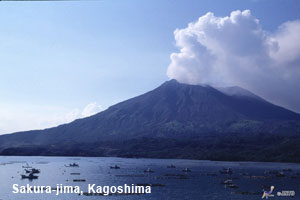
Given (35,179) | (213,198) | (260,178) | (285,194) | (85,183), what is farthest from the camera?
(260,178)

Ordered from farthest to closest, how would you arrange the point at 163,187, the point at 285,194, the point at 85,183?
the point at 85,183 → the point at 163,187 → the point at 285,194

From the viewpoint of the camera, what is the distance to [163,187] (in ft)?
291

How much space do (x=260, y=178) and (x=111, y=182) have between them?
Answer: 46.5 m

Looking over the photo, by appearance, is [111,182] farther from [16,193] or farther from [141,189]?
[16,193]

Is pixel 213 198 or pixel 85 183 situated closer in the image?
pixel 213 198

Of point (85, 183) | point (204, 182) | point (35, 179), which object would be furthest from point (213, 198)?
point (35, 179)

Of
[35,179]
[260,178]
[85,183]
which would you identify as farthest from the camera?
Result: [260,178]

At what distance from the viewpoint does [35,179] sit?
10744cm

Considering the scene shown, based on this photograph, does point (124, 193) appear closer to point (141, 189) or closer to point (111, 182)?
point (141, 189)

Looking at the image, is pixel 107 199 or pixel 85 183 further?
pixel 85 183

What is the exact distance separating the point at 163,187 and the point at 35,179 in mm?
40309

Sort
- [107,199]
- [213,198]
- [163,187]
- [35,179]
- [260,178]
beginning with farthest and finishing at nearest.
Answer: [260,178] < [35,179] < [163,187] < [213,198] < [107,199]

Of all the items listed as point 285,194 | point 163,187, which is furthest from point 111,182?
point 285,194

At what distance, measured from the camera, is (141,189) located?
271 feet
